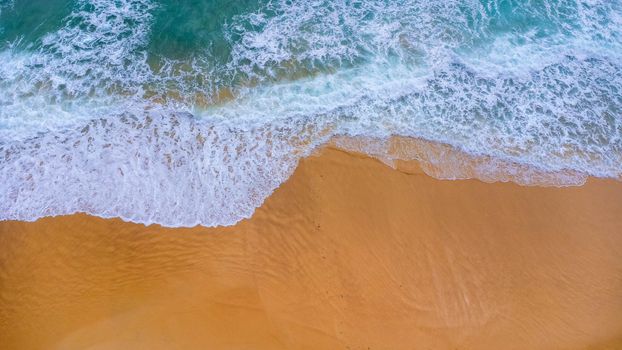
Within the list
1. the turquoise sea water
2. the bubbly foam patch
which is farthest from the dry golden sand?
the turquoise sea water

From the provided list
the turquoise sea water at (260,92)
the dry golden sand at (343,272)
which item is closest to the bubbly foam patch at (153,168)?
the turquoise sea water at (260,92)

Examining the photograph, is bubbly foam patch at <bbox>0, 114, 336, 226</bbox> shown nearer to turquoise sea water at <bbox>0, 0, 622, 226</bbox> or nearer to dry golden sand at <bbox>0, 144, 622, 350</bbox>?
turquoise sea water at <bbox>0, 0, 622, 226</bbox>

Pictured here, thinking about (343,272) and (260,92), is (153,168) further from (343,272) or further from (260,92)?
(343,272)

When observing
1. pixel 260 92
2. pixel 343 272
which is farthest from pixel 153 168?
pixel 343 272

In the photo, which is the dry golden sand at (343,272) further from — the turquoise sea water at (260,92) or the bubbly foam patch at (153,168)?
the turquoise sea water at (260,92)

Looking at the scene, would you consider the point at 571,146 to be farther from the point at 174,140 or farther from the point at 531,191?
the point at 174,140

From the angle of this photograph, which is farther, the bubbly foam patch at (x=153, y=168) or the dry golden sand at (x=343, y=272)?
the bubbly foam patch at (x=153, y=168)
